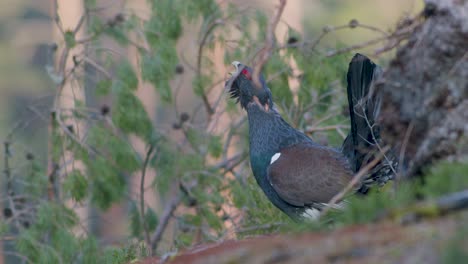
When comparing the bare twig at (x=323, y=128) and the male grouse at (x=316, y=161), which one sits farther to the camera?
the bare twig at (x=323, y=128)

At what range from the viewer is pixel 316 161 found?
6.42 meters

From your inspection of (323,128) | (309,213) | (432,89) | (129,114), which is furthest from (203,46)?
(432,89)

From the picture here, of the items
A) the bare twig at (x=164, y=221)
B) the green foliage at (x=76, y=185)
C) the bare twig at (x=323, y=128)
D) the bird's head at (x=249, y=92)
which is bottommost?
the bare twig at (x=164, y=221)

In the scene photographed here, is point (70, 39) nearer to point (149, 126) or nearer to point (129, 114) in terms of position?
point (129, 114)

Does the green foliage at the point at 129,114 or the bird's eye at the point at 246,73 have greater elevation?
the bird's eye at the point at 246,73

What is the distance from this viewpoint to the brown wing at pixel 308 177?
6.31 meters

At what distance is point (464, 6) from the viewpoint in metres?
4.16

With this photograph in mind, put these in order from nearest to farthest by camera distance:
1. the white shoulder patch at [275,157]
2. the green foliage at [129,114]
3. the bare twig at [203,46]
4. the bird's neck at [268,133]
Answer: the white shoulder patch at [275,157], the bird's neck at [268,133], the green foliage at [129,114], the bare twig at [203,46]

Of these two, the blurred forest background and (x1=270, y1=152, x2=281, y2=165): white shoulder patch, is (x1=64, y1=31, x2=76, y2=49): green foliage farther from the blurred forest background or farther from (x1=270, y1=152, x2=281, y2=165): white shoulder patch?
(x1=270, y1=152, x2=281, y2=165): white shoulder patch

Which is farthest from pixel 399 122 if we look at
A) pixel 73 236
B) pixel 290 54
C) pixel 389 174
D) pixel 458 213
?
pixel 73 236

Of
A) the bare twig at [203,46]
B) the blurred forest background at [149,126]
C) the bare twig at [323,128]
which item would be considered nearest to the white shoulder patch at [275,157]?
the blurred forest background at [149,126]

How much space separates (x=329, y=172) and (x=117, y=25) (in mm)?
3507

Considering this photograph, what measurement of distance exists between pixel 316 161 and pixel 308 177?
0.15m

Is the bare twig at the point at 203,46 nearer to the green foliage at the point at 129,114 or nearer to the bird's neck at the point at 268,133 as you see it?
the green foliage at the point at 129,114
